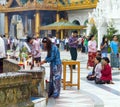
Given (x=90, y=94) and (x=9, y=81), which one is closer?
(x=9, y=81)

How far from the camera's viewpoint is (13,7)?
51.3 metres

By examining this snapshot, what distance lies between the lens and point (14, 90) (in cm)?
610

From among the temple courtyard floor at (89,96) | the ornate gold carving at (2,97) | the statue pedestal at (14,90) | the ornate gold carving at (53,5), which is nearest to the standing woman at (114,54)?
the temple courtyard floor at (89,96)

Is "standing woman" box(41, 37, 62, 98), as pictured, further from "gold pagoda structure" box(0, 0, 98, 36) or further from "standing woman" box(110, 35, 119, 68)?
"gold pagoda structure" box(0, 0, 98, 36)

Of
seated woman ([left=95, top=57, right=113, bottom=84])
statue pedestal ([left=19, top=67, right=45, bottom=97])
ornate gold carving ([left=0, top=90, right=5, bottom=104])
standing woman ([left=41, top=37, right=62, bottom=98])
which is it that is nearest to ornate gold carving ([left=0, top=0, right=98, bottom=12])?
seated woman ([left=95, top=57, right=113, bottom=84])

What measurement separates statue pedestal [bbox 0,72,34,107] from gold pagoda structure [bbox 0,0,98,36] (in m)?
39.4

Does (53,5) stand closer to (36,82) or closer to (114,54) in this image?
(114,54)

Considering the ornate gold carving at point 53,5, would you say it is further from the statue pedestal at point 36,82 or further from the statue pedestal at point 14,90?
the statue pedestal at point 14,90

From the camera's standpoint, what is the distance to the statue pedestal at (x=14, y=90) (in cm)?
594

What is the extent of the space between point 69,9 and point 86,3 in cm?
299

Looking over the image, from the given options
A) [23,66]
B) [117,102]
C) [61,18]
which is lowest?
[117,102]

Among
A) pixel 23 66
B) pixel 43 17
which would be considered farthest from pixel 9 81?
pixel 43 17

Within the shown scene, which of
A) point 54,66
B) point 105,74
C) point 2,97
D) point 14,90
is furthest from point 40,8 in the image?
point 2,97

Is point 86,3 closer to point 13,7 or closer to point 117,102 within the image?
point 13,7
